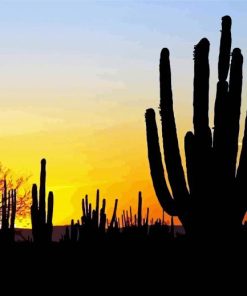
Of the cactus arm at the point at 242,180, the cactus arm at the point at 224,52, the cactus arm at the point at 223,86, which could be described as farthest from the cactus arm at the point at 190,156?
Result: the cactus arm at the point at 224,52

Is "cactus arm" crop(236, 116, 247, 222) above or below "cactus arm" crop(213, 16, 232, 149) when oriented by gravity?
below

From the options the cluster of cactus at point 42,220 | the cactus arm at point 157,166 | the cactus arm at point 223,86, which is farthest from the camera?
the cluster of cactus at point 42,220

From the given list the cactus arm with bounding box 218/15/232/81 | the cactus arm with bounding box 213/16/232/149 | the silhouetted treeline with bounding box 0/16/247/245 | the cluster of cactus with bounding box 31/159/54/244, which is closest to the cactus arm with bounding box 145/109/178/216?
the silhouetted treeline with bounding box 0/16/247/245

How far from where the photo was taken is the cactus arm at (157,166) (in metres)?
10.9

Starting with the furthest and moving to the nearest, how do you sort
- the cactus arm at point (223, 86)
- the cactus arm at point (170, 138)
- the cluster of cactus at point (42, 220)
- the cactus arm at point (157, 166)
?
1. the cluster of cactus at point (42, 220)
2. the cactus arm at point (157, 166)
3. the cactus arm at point (170, 138)
4. the cactus arm at point (223, 86)

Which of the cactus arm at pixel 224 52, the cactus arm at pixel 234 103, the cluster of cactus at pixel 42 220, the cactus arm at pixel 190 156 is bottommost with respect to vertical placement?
the cluster of cactus at pixel 42 220

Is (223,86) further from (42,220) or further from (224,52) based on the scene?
(42,220)

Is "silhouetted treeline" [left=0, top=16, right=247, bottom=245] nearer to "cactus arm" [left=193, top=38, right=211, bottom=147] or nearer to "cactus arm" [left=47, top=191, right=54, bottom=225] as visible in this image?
"cactus arm" [left=193, top=38, right=211, bottom=147]

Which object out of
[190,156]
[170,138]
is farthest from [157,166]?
[190,156]

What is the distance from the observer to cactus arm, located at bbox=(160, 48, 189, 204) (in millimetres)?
10539

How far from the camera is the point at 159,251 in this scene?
13.7 m

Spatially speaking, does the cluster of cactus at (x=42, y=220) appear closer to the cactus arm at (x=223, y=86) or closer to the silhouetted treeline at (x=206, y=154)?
the silhouetted treeline at (x=206, y=154)

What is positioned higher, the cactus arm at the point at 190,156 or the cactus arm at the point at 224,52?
the cactus arm at the point at 224,52

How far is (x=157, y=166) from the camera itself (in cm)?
1098
